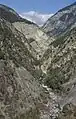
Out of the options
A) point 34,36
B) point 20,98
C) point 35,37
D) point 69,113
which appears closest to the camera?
point 69,113

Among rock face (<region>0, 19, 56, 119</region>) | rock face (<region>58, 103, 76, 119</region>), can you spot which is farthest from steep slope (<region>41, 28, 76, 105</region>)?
rock face (<region>0, 19, 56, 119</region>)

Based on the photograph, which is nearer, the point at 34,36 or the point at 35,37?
the point at 35,37

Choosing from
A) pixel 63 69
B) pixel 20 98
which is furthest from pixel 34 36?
pixel 20 98

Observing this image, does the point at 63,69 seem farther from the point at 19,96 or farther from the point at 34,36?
the point at 34,36

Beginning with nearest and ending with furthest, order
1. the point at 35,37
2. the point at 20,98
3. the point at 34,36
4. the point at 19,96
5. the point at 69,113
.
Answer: the point at 69,113
the point at 20,98
the point at 19,96
the point at 35,37
the point at 34,36

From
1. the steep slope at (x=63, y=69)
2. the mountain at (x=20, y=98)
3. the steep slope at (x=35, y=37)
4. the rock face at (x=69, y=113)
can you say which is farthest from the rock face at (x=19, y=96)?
the steep slope at (x=35, y=37)

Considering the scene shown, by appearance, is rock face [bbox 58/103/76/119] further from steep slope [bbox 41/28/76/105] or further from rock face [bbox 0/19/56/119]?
rock face [bbox 0/19/56/119]

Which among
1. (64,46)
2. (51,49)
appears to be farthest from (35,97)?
(51,49)

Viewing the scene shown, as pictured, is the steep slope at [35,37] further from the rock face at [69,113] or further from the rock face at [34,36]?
the rock face at [69,113]

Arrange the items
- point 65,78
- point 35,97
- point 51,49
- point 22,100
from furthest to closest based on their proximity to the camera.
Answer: point 51,49, point 65,78, point 35,97, point 22,100

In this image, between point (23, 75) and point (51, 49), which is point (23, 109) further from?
point (51, 49)

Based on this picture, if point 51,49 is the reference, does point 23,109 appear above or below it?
below
